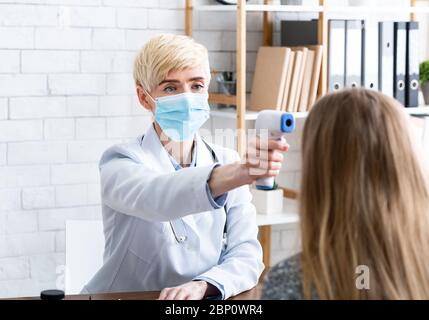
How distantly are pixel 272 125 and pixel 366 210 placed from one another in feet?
1.05

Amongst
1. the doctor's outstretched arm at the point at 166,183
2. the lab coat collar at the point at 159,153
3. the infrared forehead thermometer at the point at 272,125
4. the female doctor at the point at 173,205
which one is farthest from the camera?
the lab coat collar at the point at 159,153

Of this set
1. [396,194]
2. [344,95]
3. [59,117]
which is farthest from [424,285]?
[59,117]

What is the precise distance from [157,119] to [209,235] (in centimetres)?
37

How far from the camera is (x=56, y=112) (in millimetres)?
3289

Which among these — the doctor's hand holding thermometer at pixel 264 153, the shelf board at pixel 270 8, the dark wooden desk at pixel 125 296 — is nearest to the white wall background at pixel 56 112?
the shelf board at pixel 270 8

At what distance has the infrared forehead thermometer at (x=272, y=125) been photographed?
4.66ft

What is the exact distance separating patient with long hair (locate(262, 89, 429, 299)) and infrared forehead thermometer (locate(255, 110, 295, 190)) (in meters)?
0.20

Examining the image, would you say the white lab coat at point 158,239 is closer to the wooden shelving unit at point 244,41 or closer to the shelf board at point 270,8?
the wooden shelving unit at point 244,41

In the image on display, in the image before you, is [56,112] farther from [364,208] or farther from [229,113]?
[364,208]

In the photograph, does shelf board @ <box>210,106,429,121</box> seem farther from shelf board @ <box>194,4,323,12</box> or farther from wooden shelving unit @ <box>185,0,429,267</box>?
shelf board @ <box>194,4,323,12</box>

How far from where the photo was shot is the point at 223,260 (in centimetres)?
207

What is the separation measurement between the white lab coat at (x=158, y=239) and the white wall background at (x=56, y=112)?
1225 millimetres

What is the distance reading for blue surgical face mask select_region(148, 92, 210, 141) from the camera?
222 cm
